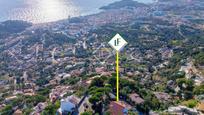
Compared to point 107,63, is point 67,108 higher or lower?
higher

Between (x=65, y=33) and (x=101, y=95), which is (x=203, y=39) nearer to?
(x=65, y=33)

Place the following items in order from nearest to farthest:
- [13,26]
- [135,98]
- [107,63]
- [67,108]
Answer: [67,108], [135,98], [107,63], [13,26]

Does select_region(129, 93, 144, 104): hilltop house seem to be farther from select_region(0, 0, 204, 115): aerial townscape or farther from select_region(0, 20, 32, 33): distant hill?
select_region(0, 20, 32, 33): distant hill

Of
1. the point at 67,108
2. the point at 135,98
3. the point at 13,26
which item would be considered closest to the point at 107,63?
the point at 135,98

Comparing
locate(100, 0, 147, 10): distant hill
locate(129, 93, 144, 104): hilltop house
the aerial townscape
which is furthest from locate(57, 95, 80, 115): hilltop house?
locate(100, 0, 147, 10): distant hill

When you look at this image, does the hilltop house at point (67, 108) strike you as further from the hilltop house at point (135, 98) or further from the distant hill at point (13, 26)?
the distant hill at point (13, 26)

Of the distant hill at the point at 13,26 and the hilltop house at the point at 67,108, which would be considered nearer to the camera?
the hilltop house at the point at 67,108

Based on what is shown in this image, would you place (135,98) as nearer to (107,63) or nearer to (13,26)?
(107,63)

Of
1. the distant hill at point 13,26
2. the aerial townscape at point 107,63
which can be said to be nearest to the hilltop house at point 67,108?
the aerial townscape at point 107,63
